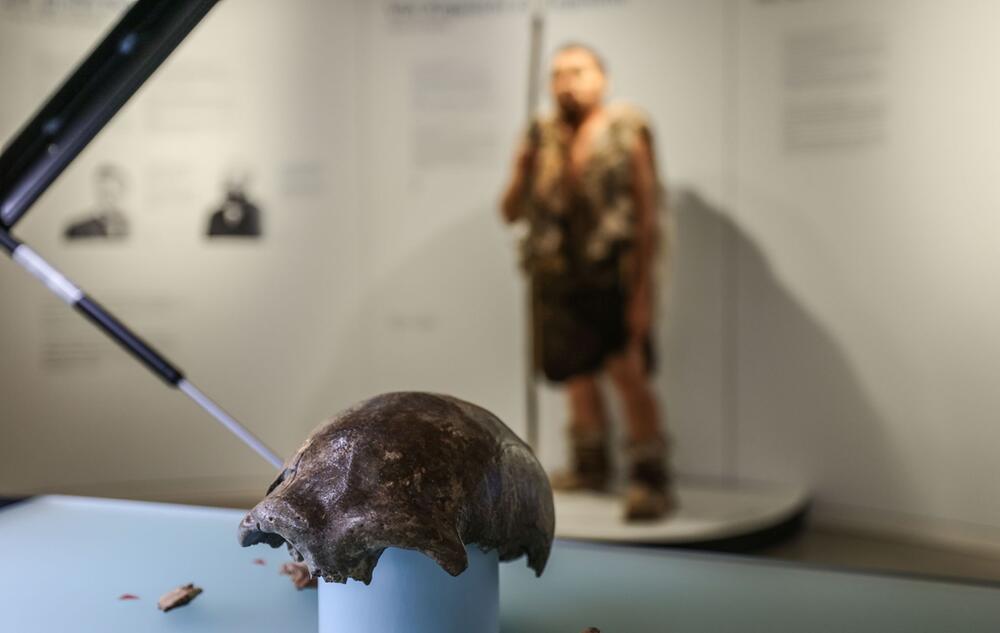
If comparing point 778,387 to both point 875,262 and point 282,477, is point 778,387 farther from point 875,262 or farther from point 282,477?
point 282,477

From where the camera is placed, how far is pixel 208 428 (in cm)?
427

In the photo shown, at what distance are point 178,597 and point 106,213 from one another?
315 cm

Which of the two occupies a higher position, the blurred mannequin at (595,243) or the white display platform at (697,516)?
the blurred mannequin at (595,243)

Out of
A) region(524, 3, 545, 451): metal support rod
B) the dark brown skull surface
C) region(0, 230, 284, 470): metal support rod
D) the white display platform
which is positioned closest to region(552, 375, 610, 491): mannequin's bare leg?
A: the white display platform

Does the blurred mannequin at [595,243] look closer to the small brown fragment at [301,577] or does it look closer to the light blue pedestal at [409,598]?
the small brown fragment at [301,577]

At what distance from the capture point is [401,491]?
42.2 inches

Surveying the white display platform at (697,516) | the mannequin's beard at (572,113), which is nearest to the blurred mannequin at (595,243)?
the mannequin's beard at (572,113)

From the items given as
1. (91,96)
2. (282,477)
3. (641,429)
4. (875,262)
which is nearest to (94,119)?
(91,96)

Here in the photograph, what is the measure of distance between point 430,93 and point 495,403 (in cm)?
140

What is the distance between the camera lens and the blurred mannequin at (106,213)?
13.6ft

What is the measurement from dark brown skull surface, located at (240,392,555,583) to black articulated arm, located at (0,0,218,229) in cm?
A: 61

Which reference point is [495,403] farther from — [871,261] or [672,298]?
[871,261]

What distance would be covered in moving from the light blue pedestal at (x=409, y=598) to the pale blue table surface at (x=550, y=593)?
157 millimetres

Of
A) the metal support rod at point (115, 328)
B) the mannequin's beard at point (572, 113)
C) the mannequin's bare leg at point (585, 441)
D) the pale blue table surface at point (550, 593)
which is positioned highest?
the mannequin's beard at point (572, 113)
